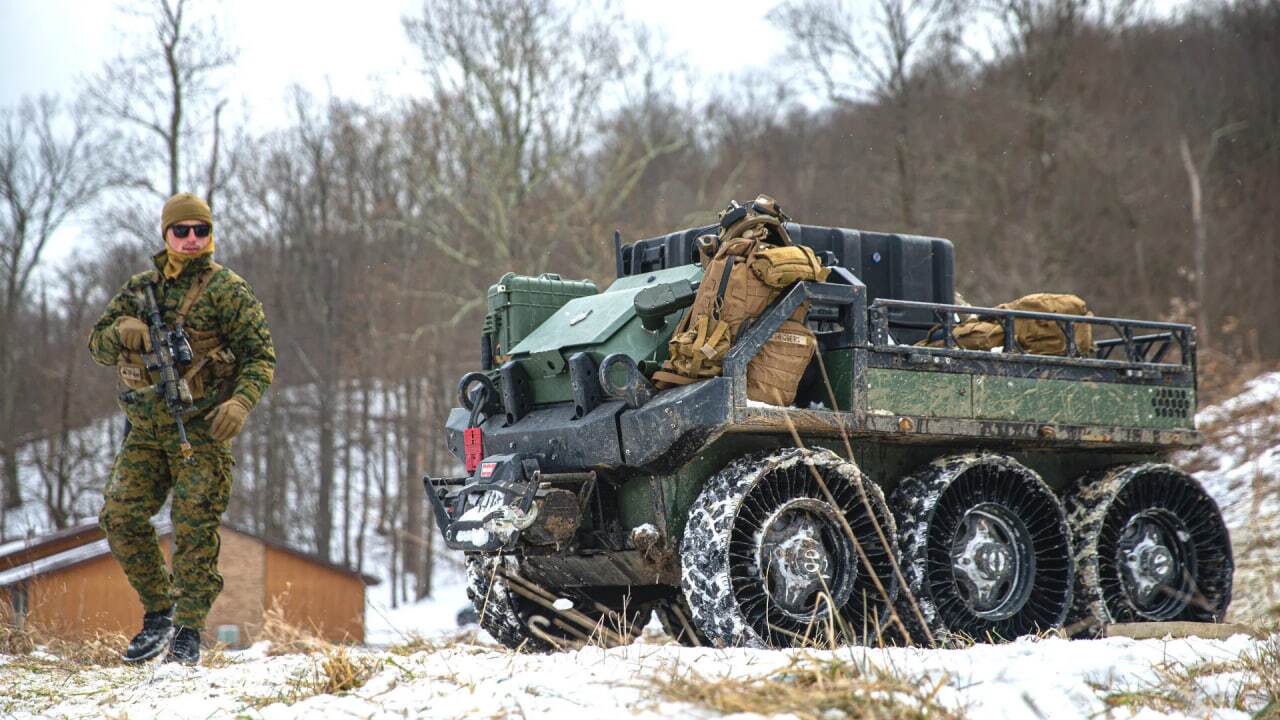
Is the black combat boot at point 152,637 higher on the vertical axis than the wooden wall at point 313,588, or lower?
higher

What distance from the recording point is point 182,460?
6.76 metres

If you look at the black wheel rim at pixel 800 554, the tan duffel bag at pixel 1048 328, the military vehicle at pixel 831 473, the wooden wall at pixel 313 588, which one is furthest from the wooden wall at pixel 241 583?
the black wheel rim at pixel 800 554

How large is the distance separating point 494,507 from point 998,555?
2.88m

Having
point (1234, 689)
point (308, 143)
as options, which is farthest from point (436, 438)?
point (1234, 689)

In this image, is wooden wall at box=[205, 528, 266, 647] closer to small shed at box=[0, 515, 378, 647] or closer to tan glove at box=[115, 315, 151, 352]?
small shed at box=[0, 515, 378, 647]

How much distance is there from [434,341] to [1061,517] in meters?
18.6

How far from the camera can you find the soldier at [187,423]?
6.63m

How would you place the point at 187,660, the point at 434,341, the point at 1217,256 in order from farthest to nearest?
the point at 1217,256, the point at 434,341, the point at 187,660

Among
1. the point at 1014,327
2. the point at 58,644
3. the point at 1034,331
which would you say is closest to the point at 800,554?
the point at 1014,327

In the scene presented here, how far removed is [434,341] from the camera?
2539cm

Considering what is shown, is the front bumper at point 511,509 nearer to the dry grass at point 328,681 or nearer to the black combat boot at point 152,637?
the black combat boot at point 152,637

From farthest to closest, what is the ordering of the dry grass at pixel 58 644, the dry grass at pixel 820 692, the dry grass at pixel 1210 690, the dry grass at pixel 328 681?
the dry grass at pixel 58 644 < the dry grass at pixel 328 681 < the dry grass at pixel 1210 690 < the dry grass at pixel 820 692

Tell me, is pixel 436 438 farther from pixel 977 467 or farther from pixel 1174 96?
pixel 977 467

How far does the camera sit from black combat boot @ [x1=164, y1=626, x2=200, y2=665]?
6.55 meters
